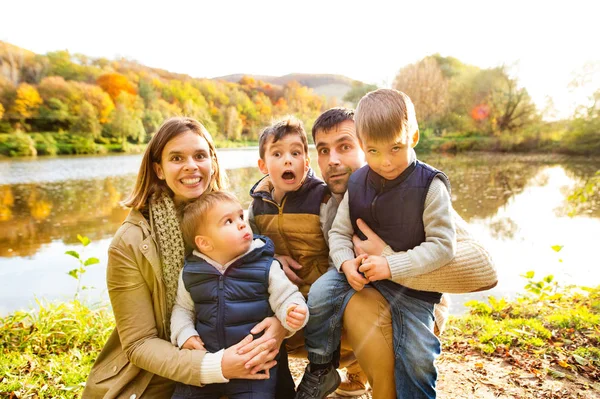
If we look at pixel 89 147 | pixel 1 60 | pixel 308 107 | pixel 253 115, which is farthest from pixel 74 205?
pixel 1 60

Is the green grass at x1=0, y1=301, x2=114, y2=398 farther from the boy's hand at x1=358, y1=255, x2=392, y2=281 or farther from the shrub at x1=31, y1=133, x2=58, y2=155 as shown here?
the shrub at x1=31, y1=133, x2=58, y2=155

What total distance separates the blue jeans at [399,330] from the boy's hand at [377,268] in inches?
8.1

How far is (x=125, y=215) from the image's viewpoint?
12773mm

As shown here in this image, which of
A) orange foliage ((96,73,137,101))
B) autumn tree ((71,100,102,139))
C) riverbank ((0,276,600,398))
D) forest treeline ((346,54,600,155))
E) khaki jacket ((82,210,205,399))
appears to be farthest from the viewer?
orange foliage ((96,73,137,101))

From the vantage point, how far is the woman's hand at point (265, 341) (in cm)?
173

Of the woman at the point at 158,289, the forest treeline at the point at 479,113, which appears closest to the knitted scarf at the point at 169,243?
the woman at the point at 158,289

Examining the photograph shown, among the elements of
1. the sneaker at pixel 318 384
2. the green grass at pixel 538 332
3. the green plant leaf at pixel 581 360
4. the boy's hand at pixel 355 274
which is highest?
the boy's hand at pixel 355 274

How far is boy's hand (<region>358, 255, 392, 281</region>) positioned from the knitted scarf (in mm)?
988

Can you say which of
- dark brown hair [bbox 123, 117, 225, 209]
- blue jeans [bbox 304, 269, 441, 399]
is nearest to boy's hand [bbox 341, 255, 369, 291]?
blue jeans [bbox 304, 269, 441, 399]

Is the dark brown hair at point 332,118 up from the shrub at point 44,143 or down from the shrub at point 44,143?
up

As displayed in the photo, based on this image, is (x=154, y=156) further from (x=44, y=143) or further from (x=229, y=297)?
(x=44, y=143)

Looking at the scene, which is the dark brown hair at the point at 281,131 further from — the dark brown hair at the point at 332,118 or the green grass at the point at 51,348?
the green grass at the point at 51,348

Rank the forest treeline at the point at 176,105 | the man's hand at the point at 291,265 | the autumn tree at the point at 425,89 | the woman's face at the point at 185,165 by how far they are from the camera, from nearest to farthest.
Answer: the woman's face at the point at 185,165, the man's hand at the point at 291,265, the forest treeline at the point at 176,105, the autumn tree at the point at 425,89

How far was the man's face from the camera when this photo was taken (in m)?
2.31
